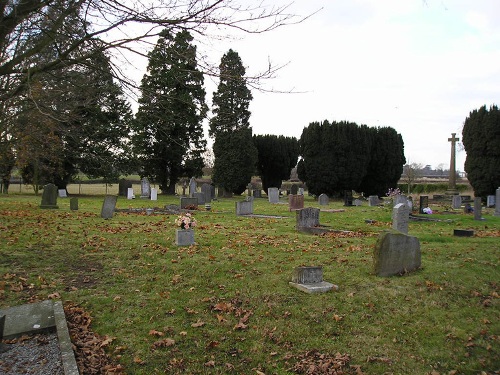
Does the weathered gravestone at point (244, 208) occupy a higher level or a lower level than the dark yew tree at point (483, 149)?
lower

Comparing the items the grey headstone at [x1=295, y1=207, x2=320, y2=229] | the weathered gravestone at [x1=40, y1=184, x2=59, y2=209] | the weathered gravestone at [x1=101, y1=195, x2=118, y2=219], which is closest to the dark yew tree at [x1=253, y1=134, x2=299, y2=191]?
the weathered gravestone at [x1=40, y1=184, x2=59, y2=209]

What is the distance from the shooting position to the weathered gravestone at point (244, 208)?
1988 cm

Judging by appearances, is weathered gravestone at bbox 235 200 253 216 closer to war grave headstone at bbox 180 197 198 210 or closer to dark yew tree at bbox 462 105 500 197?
war grave headstone at bbox 180 197 198 210

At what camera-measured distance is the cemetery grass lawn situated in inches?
205

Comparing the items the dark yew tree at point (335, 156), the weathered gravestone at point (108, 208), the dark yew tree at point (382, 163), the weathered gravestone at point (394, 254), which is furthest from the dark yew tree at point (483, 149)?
the weathered gravestone at point (394, 254)

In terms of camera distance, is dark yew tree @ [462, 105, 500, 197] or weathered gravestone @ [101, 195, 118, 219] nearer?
weathered gravestone @ [101, 195, 118, 219]

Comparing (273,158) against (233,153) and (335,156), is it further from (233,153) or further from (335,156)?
(335,156)

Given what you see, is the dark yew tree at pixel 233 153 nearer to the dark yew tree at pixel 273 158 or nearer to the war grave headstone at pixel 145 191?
the dark yew tree at pixel 273 158

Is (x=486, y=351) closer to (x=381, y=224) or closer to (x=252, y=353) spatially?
(x=252, y=353)

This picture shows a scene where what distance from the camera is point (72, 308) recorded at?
633 centimetres

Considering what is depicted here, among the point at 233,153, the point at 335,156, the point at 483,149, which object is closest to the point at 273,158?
the point at 233,153

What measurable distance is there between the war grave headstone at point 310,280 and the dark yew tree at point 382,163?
36.7m

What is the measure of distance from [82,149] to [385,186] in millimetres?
29996

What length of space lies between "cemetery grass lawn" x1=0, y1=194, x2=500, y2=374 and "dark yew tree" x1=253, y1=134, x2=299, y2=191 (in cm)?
3896
